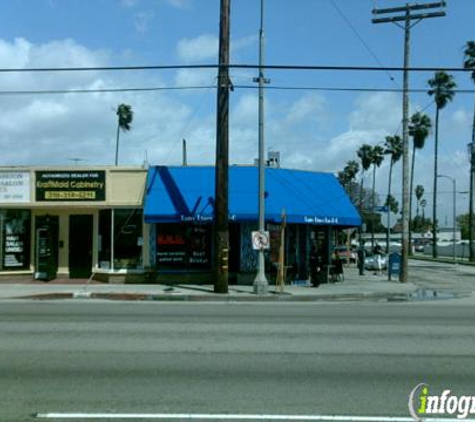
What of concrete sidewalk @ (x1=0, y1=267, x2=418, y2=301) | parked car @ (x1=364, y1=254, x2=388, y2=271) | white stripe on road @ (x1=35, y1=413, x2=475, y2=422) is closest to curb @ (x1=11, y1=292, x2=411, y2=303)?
concrete sidewalk @ (x1=0, y1=267, x2=418, y2=301)

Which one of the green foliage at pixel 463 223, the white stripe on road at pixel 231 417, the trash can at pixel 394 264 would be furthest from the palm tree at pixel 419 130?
the green foliage at pixel 463 223

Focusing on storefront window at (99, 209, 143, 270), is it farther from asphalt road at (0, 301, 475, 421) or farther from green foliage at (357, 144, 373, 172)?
green foliage at (357, 144, 373, 172)

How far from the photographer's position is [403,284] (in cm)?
2747

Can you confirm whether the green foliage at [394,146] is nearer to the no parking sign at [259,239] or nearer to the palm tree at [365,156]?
the palm tree at [365,156]

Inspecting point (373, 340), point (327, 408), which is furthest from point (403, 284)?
point (327, 408)

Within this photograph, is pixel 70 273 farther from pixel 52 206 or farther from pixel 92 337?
pixel 92 337

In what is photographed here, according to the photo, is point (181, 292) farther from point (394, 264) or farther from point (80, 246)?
point (394, 264)

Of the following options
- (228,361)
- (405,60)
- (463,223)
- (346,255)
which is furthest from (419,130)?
(463,223)

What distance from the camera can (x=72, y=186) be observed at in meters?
24.8

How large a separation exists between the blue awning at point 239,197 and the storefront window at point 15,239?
5099 millimetres

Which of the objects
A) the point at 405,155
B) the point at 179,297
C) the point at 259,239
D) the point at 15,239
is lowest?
the point at 179,297

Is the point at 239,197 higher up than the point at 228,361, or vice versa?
the point at 239,197

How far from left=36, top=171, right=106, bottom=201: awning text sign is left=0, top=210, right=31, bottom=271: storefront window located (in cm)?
138

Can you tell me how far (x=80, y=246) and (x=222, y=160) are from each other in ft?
24.1
